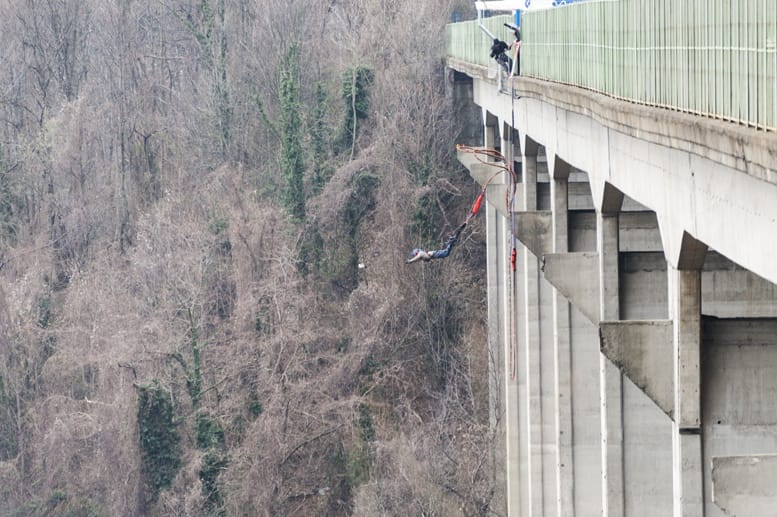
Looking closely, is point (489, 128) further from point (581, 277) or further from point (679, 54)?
point (679, 54)

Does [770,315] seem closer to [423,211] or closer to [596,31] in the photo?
[596,31]

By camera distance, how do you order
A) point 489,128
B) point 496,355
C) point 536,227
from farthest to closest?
point 496,355 < point 489,128 < point 536,227

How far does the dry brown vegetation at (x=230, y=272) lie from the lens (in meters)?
34.1

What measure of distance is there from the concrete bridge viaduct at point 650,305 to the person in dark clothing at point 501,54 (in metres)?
0.32

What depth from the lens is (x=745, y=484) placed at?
26.7 feet

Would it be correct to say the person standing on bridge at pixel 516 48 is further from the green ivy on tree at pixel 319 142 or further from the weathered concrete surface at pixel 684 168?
the green ivy on tree at pixel 319 142

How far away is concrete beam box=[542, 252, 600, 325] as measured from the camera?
1456 centimetres

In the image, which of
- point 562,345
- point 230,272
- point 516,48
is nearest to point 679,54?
point 562,345

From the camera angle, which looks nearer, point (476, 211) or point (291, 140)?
point (476, 211)

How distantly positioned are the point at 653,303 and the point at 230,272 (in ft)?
84.8

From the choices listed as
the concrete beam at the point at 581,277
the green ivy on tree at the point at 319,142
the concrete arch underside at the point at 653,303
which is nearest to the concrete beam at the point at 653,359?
the concrete arch underside at the point at 653,303

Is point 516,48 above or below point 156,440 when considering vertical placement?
above

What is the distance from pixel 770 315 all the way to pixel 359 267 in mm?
29066

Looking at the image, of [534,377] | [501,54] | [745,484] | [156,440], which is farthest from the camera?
[156,440]
